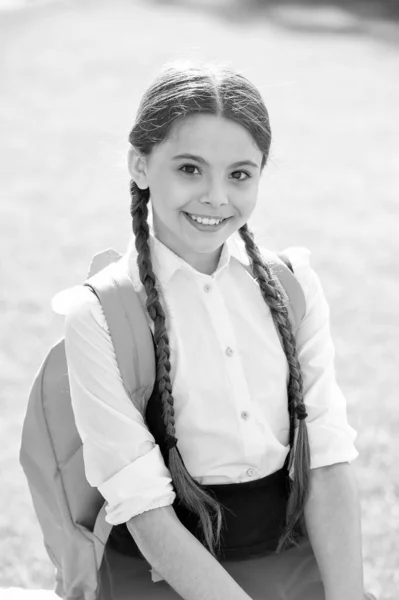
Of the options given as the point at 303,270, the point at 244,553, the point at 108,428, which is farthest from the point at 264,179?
the point at 108,428

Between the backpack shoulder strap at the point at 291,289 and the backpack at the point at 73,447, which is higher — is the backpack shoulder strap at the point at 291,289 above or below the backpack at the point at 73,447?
above

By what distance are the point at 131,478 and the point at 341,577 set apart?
42 cm

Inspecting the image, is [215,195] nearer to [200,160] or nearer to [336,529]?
[200,160]

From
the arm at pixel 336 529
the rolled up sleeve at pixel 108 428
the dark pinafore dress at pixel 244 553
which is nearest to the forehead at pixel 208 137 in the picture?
the rolled up sleeve at pixel 108 428

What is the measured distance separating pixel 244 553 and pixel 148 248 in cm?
59

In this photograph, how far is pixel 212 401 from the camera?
5.21 ft

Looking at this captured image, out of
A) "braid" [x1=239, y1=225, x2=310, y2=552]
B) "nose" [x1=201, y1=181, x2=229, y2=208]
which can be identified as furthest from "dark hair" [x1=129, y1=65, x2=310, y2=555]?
"nose" [x1=201, y1=181, x2=229, y2=208]

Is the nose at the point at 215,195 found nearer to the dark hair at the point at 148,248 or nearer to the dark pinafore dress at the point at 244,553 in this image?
the dark hair at the point at 148,248

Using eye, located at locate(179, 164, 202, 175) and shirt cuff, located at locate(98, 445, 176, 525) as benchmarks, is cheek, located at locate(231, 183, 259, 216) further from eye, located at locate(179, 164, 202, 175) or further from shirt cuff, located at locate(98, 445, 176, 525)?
shirt cuff, located at locate(98, 445, 176, 525)

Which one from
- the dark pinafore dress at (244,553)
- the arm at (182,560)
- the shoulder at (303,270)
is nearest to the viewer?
the arm at (182,560)

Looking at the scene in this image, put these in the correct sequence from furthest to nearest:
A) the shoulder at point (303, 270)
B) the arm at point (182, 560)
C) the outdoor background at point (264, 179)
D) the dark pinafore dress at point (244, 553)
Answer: the outdoor background at point (264, 179), the shoulder at point (303, 270), the dark pinafore dress at point (244, 553), the arm at point (182, 560)

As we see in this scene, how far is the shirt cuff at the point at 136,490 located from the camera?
4.90 feet

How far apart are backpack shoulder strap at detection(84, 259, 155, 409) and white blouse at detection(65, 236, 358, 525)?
2 cm

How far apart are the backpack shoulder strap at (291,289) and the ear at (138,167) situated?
A: 26 cm
